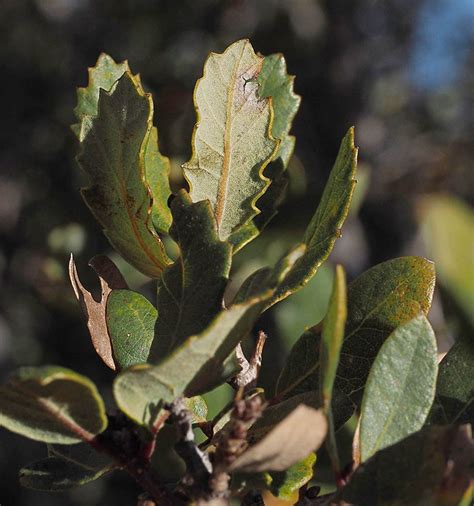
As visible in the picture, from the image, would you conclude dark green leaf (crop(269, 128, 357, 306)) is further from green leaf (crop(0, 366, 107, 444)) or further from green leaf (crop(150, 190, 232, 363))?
green leaf (crop(0, 366, 107, 444))

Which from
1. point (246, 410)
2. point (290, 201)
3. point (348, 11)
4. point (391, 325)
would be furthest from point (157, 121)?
point (348, 11)

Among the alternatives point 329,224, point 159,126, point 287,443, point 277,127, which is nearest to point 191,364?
point 287,443

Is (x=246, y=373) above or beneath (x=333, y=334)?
beneath

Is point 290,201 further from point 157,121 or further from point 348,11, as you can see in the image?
point 348,11

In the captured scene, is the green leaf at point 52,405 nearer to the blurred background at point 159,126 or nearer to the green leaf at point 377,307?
the green leaf at point 377,307

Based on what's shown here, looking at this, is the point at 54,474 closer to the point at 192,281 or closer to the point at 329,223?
the point at 192,281

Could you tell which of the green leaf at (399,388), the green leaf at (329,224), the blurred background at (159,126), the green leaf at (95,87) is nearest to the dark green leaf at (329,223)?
the green leaf at (329,224)

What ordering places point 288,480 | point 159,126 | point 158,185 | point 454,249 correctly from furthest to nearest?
point 159,126
point 158,185
point 288,480
point 454,249
